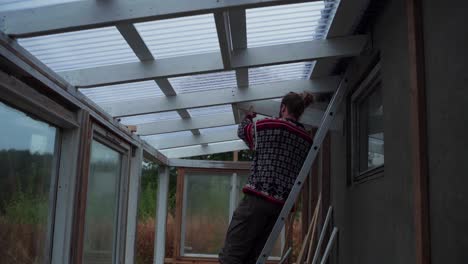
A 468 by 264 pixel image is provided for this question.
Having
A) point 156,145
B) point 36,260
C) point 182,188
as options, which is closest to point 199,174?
point 182,188

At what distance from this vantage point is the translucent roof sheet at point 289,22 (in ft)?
9.52

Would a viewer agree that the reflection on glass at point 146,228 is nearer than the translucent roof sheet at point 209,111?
No

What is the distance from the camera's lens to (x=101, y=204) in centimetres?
464

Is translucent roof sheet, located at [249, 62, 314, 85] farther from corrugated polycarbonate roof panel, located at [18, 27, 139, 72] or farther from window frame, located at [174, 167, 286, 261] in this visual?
window frame, located at [174, 167, 286, 261]

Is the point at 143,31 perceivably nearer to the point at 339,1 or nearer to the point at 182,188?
the point at 339,1

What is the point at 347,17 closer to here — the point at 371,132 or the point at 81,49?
the point at 371,132

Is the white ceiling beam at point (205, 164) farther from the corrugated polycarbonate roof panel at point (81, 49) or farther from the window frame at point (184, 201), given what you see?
the corrugated polycarbonate roof panel at point (81, 49)

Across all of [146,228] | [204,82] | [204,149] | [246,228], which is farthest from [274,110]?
[146,228]

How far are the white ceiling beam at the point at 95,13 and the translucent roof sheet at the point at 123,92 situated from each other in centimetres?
147

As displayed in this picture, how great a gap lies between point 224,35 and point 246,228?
45.3 inches

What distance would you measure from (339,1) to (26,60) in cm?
176

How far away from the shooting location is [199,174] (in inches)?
320

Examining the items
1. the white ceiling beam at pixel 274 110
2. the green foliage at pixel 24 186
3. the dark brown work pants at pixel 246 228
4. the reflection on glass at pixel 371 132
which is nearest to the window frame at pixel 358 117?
the reflection on glass at pixel 371 132

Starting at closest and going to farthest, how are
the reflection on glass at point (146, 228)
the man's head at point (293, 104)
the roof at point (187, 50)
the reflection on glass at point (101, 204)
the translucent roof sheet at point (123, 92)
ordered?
the roof at point (187, 50)
the man's head at point (293, 104)
the translucent roof sheet at point (123, 92)
the reflection on glass at point (101, 204)
the reflection on glass at point (146, 228)
